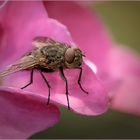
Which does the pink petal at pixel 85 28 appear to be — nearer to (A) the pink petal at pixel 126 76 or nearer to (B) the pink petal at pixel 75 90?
(A) the pink petal at pixel 126 76

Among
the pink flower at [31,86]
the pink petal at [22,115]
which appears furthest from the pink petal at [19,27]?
the pink petal at [22,115]

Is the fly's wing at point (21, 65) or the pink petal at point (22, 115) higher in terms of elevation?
the fly's wing at point (21, 65)

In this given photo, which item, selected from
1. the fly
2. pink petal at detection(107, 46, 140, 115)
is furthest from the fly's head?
pink petal at detection(107, 46, 140, 115)

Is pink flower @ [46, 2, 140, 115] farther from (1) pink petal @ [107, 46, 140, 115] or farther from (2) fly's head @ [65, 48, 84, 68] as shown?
(2) fly's head @ [65, 48, 84, 68]

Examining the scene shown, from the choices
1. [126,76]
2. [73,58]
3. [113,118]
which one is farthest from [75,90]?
[113,118]

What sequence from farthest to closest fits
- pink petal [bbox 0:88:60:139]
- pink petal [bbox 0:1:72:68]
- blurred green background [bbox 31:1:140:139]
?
blurred green background [bbox 31:1:140:139], pink petal [bbox 0:1:72:68], pink petal [bbox 0:88:60:139]

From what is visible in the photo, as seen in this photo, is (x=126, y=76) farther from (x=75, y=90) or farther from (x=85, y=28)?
(x=75, y=90)
